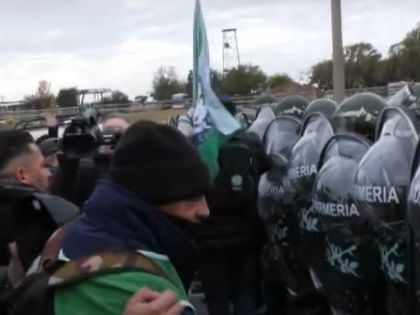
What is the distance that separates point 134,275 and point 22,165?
2048 millimetres

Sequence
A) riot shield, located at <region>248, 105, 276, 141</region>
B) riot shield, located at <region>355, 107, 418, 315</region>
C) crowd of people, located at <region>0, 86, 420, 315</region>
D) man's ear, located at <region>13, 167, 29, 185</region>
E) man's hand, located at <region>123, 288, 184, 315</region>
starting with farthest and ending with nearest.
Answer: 1. riot shield, located at <region>248, 105, 276, 141</region>
2. riot shield, located at <region>355, 107, 418, 315</region>
3. man's ear, located at <region>13, 167, 29, 185</region>
4. crowd of people, located at <region>0, 86, 420, 315</region>
5. man's hand, located at <region>123, 288, 184, 315</region>

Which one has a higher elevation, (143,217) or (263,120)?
(143,217)

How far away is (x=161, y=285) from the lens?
6.12ft

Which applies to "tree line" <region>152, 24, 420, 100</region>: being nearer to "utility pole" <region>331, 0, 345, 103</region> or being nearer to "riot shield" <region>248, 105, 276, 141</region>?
"utility pole" <region>331, 0, 345, 103</region>

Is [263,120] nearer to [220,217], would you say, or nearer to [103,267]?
[220,217]

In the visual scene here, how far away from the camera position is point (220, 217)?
6383 mm

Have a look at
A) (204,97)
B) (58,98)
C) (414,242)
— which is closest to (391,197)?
(414,242)

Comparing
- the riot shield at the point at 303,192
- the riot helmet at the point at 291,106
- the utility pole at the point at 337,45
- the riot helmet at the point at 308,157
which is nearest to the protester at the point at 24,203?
the riot shield at the point at 303,192

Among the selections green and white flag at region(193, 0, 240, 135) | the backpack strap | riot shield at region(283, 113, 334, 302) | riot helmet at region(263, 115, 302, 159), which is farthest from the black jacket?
riot helmet at region(263, 115, 302, 159)

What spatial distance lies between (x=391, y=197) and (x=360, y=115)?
176 cm

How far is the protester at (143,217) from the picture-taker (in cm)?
186

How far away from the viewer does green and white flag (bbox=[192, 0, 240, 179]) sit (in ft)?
21.0

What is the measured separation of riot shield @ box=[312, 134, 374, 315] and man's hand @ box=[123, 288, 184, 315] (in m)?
2.62

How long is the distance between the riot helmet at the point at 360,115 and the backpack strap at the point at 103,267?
390 cm
